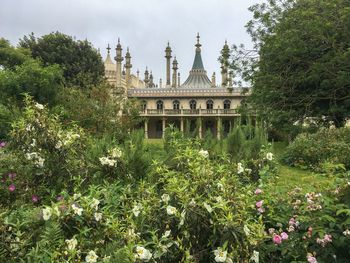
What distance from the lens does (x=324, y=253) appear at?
3398 millimetres

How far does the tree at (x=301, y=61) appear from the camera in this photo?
53.1ft

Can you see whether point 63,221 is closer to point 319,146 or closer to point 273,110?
point 319,146

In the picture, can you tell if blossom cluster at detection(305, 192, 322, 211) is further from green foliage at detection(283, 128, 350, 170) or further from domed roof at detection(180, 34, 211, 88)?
domed roof at detection(180, 34, 211, 88)

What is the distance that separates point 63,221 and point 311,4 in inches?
648

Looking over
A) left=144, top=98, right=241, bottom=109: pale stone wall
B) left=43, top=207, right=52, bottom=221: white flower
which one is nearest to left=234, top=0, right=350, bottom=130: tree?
left=43, top=207, right=52, bottom=221: white flower

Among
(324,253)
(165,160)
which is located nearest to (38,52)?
(165,160)

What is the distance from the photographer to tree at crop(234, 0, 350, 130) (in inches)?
637

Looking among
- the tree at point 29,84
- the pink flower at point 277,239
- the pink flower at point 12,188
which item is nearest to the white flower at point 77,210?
the pink flower at point 277,239

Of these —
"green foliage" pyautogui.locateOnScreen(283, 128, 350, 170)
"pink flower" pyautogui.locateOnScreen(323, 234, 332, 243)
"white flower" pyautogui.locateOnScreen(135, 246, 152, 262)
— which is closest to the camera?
"white flower" pyautogui.locateOnScreen(135, 246, 152, 262)

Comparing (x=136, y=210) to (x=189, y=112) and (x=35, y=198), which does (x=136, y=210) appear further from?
(x=189, y=112)

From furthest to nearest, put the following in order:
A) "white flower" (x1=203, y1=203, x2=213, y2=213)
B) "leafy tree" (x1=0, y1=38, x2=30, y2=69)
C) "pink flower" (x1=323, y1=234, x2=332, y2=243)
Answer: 1. "leafy tree" (x1=0, y1=38, x2=30, y2=69)
2. "pink flower" (x1=323, y1=234, x2=332, y2=243)
3. "white flower" (x1=203, y1=203, x2=213, y2=213)

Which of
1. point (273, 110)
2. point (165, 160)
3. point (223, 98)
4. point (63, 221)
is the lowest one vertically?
point (63, 221)

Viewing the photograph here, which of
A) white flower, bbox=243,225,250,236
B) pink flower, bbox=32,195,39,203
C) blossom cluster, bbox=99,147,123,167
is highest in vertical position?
blossom cluster, bbox=99,147,123,167

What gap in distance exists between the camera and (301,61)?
57.9ft
